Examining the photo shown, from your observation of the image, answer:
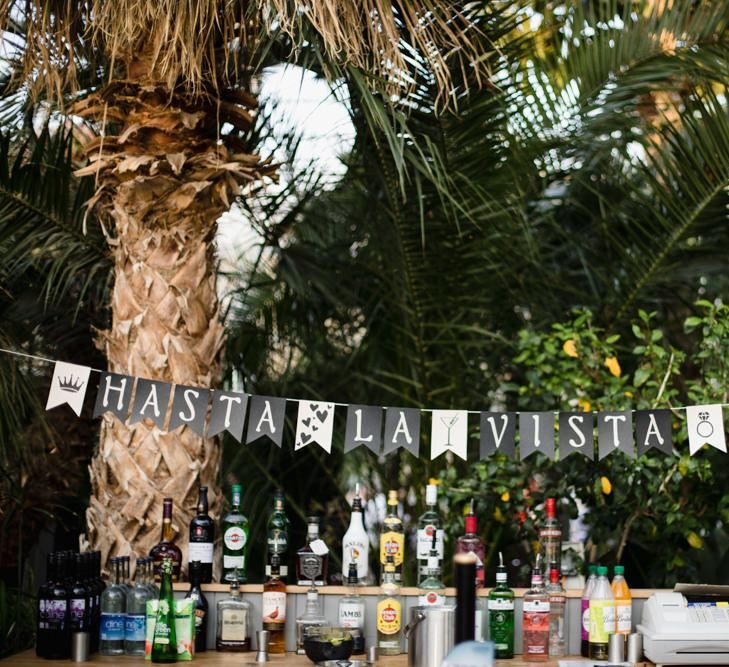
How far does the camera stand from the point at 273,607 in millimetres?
3402

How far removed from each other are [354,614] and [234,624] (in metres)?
0.40

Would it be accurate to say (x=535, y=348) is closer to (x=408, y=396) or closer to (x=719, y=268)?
(x=408, y=396)

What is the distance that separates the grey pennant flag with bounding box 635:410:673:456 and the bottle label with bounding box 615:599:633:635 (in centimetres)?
51

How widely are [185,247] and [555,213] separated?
8.57 ft

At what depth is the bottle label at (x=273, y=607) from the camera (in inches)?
134

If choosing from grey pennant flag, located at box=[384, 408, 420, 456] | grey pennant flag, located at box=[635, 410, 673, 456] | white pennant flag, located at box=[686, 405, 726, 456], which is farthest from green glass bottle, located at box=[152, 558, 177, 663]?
white pennant flag, located at box=[686, 405, 726, 456]

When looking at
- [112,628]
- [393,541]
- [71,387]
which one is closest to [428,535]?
[393,541]

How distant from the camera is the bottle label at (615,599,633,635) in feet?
10.9

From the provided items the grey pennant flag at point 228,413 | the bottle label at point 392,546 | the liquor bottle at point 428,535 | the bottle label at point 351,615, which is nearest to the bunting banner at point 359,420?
the grey pennant flag at point 228,413

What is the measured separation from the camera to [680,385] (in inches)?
227

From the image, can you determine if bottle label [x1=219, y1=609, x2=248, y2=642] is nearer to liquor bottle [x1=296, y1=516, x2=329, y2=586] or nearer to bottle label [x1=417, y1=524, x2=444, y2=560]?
liquor bottle [x1=296, y1=516, x2=329, y2=586]

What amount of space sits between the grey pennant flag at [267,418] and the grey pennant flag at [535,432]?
81cm

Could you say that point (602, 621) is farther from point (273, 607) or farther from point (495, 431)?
point (273, 607)

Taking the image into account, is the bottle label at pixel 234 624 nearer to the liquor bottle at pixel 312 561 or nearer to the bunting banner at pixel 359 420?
the liquor bottle at pixel 312 561
